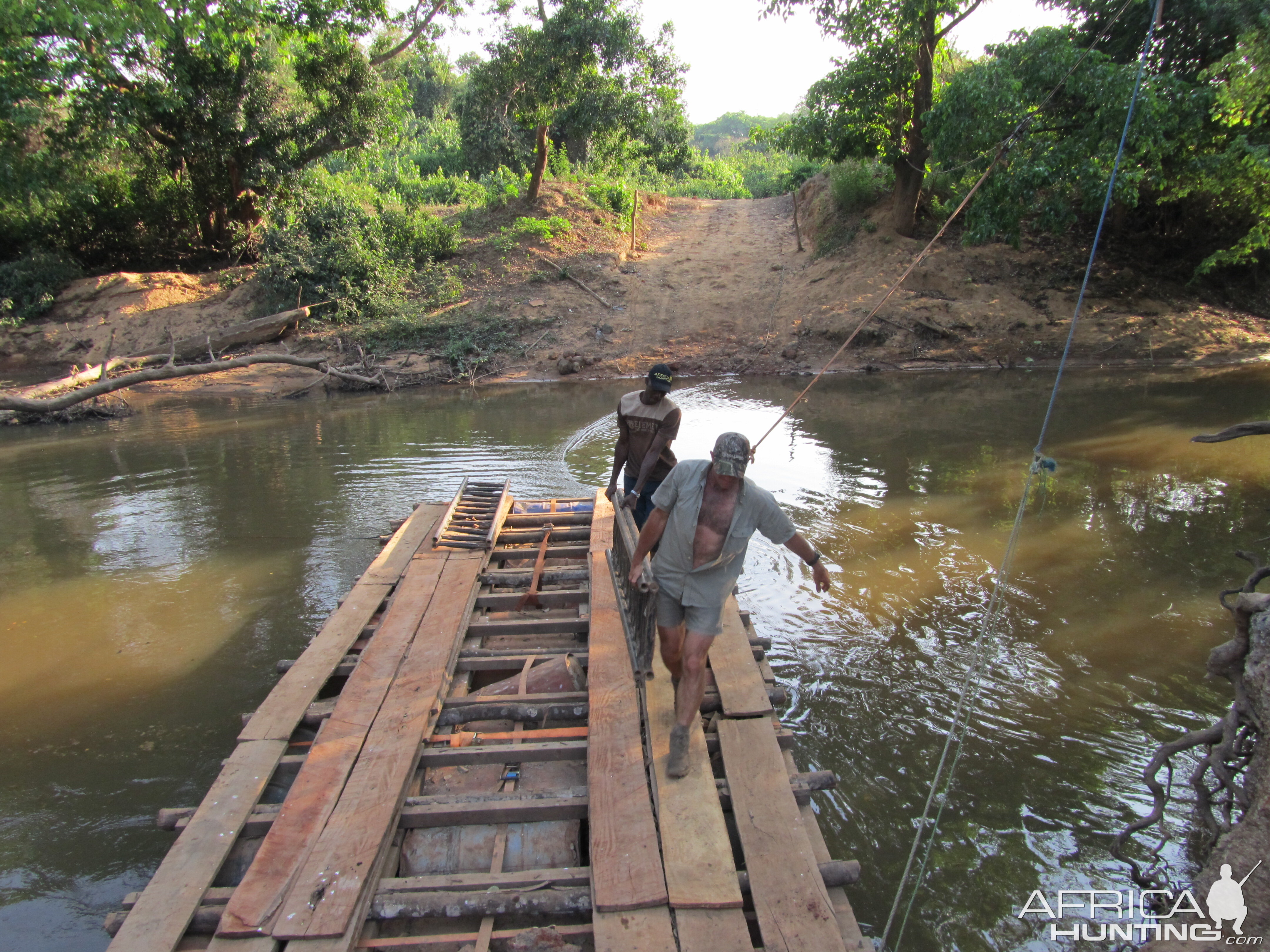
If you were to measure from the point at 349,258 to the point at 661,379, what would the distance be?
55.0ft

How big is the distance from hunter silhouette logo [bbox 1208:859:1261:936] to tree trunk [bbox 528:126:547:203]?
21314 millimetres

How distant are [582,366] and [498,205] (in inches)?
362

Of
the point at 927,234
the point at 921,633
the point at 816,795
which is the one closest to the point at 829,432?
the point at 921,633

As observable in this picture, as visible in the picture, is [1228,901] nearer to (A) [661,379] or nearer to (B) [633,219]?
(A) [661,379]

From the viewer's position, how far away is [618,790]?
3.16 meters

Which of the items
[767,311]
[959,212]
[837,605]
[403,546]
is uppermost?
[959,212]

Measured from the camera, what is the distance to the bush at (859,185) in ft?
66.9

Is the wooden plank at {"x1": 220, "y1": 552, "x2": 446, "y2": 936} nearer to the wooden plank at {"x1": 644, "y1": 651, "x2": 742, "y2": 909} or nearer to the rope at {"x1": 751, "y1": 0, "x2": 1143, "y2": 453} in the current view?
the wooden plank at {"x1": 644, "y1": 651, "x2": 742, "y2": 909}

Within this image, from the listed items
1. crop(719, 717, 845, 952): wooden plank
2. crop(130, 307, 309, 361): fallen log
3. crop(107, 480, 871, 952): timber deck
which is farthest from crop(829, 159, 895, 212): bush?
crop(719, 717, 845, 952): wooden plank

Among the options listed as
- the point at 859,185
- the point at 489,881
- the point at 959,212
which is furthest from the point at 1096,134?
the point at 489,881

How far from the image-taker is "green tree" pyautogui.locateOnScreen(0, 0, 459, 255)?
14211 millimetres

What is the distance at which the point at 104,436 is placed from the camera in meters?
12.4

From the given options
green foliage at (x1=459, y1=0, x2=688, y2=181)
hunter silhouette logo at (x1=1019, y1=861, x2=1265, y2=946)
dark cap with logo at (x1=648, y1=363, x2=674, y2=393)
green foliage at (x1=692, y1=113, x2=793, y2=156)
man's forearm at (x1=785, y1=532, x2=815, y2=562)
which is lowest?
hunter silhouette logo at (x1=1019, y1=861, x2=1265, y2=946)

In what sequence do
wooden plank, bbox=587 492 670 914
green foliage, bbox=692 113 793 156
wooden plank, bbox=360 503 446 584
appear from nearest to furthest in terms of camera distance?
wooden plank, bbox=587 492 670 914, wooden plank, bbox=360 503 446 584, green foliage, bbox=692 113 793 156
